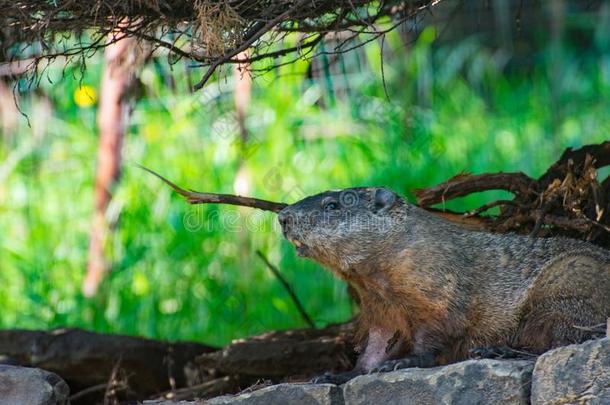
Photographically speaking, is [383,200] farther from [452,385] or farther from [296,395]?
[452,385]

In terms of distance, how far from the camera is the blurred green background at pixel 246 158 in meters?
8.70

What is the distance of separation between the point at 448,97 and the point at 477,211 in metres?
4.00

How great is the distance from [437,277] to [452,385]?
0.92m

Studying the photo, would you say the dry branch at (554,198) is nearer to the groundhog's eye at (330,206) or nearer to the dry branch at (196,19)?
the groundhog's eye at (330,206)

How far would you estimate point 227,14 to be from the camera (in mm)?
4645

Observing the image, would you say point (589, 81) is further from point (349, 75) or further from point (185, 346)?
point (185, 346)

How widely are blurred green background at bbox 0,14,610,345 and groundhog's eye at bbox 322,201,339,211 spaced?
3051mm

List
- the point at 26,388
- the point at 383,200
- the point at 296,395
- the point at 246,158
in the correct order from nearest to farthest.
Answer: the point at 296,395, the point at 26,388, the point at 383,200, the point at 246,158

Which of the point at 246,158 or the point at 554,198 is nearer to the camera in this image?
the point at 554,198

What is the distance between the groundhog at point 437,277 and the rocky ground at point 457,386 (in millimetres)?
403

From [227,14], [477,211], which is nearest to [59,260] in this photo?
[477,211]

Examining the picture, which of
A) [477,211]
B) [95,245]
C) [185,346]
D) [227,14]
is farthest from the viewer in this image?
[95,245]

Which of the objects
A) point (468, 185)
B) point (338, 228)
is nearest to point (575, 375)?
point (338, 228)

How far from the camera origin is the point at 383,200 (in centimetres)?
534
